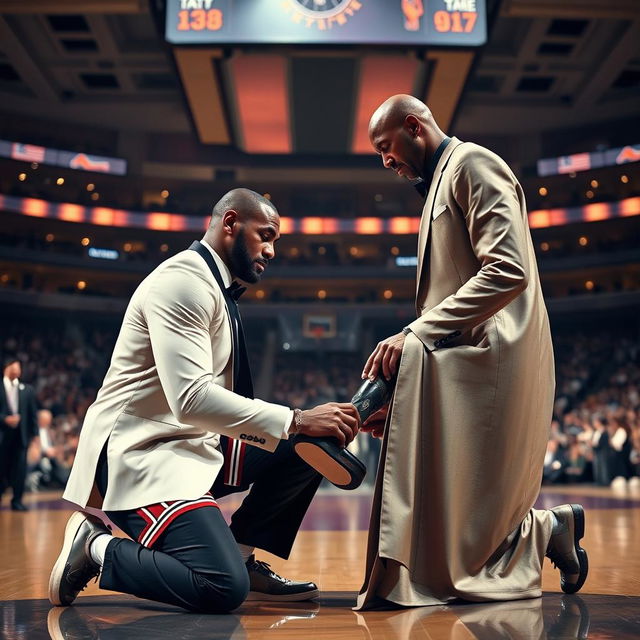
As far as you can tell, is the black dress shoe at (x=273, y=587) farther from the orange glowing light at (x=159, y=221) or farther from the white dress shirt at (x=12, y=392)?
the orange glowing light at (x=159, y=221)

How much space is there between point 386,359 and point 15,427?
643 centimetres

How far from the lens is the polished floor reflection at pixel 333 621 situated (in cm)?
190

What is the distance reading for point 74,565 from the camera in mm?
2387

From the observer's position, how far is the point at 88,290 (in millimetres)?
28312

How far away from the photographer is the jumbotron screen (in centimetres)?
1278

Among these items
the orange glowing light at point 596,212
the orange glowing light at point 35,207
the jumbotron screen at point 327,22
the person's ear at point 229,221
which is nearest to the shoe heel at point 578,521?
the person's ear at point 229,221

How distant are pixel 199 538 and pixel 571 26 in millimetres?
20723

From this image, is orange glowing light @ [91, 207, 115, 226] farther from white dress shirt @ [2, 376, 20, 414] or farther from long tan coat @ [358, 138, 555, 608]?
long tan coat @ [358, 138, 555, 608]

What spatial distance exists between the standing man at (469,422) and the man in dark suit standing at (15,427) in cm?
634

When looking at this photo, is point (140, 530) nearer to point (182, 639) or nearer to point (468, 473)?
point (182, 639)

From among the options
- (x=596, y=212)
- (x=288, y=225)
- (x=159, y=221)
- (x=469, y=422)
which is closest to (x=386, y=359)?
(x=469, y=422)

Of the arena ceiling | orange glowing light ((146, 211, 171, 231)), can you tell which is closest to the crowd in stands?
orange glowing light ((146, 211, 171, 231))

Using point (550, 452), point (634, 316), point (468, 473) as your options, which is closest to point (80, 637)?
point (468, 473)

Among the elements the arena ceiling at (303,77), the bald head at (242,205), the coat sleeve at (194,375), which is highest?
the arena ceiling at (303,77)
